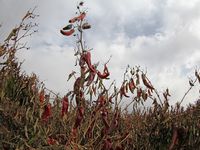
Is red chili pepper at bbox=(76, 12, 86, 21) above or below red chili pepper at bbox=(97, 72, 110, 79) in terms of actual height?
above

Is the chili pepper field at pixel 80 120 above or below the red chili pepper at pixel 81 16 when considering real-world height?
below

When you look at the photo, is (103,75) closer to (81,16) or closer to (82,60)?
(82,60)

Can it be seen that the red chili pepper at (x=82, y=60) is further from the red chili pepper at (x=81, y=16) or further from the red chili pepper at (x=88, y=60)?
the red chili pepper at (x=81, y=16)

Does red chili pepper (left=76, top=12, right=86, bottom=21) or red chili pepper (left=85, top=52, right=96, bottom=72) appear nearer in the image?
red chili pepper (left=85, top=52, right=96, bottom=72)

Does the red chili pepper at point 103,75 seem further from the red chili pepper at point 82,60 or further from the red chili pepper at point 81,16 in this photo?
the red chili pepper at point 81,16

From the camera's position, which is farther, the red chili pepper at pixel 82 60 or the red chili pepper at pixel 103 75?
the red chili pepper at pixel 103 75

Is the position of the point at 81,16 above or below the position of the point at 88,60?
above

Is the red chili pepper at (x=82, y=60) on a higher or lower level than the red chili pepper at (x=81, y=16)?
lower

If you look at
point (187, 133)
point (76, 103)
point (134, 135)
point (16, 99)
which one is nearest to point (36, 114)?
point (16, 99)

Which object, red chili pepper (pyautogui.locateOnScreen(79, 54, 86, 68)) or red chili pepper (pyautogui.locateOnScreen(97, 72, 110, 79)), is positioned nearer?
red chili pepper (pyautogui.locateOnScreen(79, 54, 86, 68))

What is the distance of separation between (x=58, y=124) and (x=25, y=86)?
0.75 meters

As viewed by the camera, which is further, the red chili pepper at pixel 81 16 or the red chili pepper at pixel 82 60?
the red chili pepper at pixel 81 16

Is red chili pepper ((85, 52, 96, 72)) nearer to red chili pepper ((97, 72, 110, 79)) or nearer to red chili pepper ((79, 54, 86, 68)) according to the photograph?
red chili pepper ((79, 54, 86, 68))

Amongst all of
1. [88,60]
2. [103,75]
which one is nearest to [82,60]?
[88,60]
